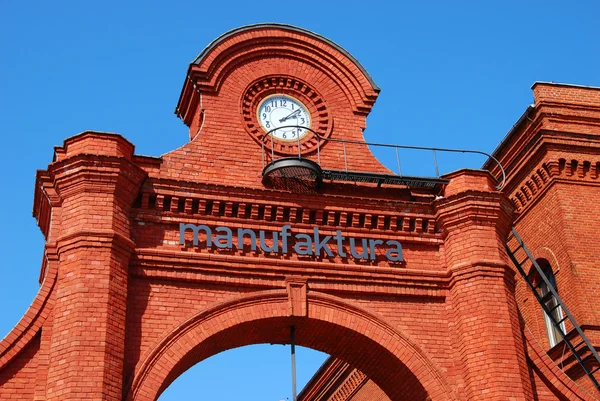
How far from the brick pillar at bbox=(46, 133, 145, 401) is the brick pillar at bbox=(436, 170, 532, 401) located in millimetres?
5660

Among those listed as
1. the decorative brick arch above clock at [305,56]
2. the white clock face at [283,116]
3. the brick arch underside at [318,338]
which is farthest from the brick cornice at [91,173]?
the white clock face at [283,116]

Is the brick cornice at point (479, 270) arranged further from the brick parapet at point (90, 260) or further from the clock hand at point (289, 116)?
the brick parapet at point (90, 260)

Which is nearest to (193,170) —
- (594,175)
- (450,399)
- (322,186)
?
(322,186)

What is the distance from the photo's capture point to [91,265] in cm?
1462

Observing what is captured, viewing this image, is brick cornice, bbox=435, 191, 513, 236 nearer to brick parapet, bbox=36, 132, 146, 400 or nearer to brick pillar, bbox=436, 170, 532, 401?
brick pillar, bbox=436, 170, 532, 401

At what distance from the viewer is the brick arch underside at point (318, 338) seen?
1503 centimetres

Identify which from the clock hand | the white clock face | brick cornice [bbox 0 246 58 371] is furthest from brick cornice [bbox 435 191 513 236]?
brick cornice [bbox 0 246 58 371]

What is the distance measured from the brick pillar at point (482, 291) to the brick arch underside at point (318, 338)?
692 mm

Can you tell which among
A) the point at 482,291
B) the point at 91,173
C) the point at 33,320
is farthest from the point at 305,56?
the point at 33,320

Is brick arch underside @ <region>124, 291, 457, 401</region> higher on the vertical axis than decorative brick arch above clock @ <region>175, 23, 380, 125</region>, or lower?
lower

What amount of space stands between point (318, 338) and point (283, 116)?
172 inches

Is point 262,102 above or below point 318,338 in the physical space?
above

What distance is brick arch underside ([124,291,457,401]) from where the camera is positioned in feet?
49.3

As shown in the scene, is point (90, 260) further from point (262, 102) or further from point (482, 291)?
point (482, 291)
